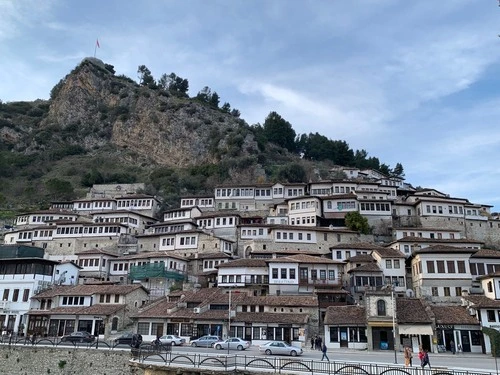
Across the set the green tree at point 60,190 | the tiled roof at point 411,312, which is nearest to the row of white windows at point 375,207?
the tiled roof at point 411,312

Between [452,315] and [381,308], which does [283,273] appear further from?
[452,315]

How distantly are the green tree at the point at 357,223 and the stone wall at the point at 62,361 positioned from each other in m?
39.9

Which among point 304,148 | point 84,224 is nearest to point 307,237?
point 84,224

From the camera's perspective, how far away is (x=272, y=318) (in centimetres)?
4125

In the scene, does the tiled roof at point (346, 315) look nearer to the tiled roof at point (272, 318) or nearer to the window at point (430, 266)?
the tiled roof at point (272, 318)

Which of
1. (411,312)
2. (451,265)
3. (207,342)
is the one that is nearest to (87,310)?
(207,342)

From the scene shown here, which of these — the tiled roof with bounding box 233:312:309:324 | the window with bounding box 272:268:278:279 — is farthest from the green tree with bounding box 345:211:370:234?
the tiled roof with bounding box 233:312:309:324

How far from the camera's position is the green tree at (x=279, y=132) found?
12575 centimetres

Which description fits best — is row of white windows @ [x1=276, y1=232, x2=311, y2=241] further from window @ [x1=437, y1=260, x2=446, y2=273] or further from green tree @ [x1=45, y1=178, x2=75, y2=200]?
green tree @ [x1=45, y1=178, x2=75, y2=200]

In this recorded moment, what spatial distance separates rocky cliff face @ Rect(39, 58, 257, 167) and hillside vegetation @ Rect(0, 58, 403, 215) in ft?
0.98

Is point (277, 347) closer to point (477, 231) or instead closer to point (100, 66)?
point (477, 231)

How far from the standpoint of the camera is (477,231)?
222 feet

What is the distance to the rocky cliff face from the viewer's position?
11562cm

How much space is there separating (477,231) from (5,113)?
470ft
